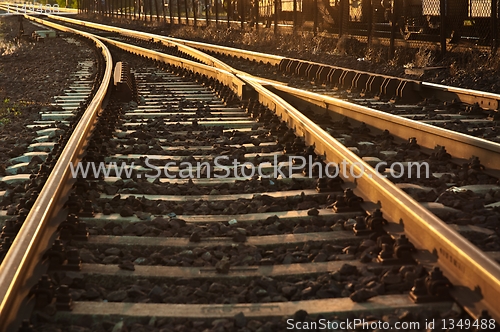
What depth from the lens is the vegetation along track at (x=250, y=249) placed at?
3.40 metres

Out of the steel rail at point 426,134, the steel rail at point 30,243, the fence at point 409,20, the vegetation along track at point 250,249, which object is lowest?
the vegetation along track at point 250,249

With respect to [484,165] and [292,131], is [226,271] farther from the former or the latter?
[292,131]

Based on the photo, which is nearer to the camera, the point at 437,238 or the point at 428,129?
the point at 437,238

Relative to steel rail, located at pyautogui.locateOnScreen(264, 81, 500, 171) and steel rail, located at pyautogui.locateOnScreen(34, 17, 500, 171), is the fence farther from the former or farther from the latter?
steel rail, located at pyautogui.locateOnScreen(264, 81, 500, 171)

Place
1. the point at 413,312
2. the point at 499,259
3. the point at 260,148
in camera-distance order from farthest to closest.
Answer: the point at 260,148
the point at 499,259
the point at 413,312

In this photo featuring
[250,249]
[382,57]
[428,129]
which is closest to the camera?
[250,249]

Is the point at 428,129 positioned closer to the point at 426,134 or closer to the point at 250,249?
the point at 426,134

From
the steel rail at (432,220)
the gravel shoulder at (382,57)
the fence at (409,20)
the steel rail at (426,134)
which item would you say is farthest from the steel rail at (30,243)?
the fence at (409,20)

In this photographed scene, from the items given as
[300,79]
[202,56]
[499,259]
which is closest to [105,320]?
[499,259]

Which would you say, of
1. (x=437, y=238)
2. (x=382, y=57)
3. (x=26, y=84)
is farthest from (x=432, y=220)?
(x=382, y=57)

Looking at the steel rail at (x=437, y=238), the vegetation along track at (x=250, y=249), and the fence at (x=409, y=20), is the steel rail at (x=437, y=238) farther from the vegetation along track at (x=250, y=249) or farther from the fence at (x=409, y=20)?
the fence at (x=409, y=20)

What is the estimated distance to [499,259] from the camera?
385 centimetres

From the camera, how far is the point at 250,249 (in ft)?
13.6

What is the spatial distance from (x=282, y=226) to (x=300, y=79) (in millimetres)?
9459
